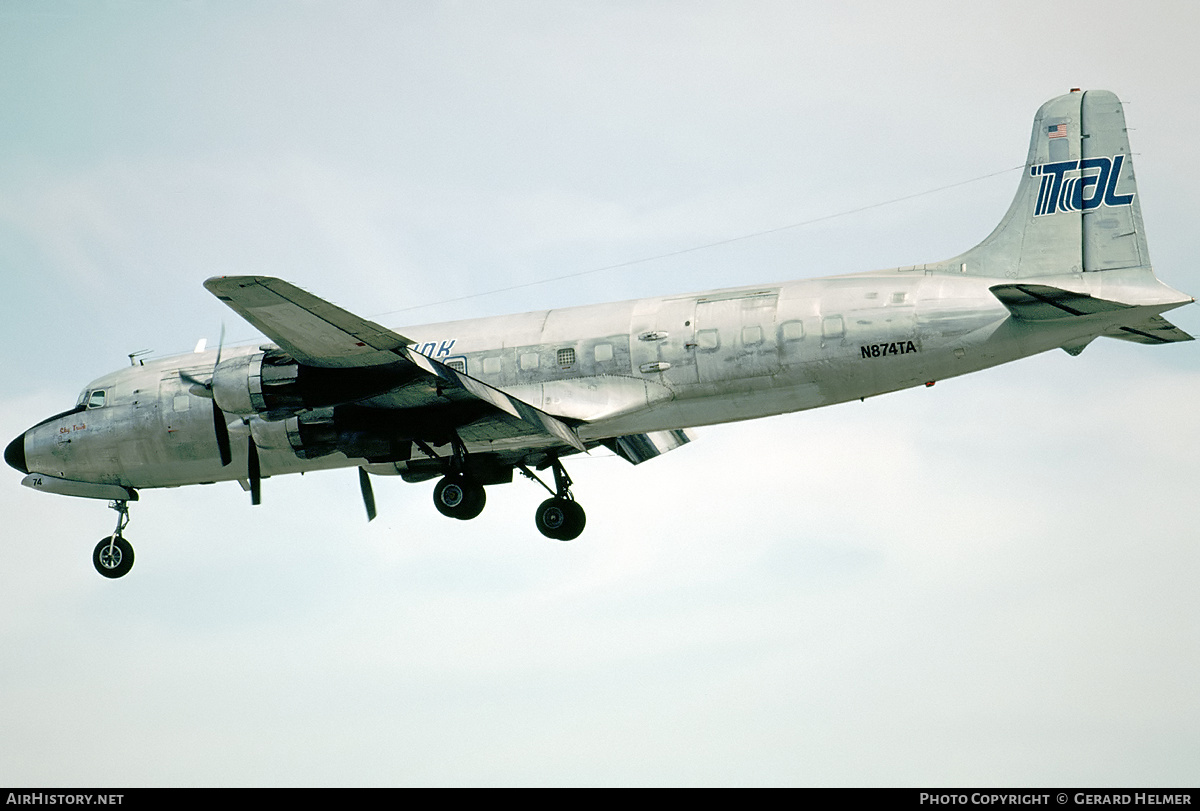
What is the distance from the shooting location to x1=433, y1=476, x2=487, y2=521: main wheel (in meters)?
24.3

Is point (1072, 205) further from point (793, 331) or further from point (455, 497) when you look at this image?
point (455, 497)

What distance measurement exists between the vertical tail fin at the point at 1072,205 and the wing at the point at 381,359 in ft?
25.7

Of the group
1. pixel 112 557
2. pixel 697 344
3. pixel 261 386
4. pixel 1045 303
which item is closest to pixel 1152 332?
pixel 1045 303

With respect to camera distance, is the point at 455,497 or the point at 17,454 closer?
the point at 455,497

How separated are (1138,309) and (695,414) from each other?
23.9 feet

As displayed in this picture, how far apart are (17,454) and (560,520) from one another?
436 inches

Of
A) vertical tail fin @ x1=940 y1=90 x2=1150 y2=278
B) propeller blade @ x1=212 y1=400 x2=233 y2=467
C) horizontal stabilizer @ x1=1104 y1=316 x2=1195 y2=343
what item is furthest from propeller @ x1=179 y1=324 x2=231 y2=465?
horizontal stabilizer @ x1=1104 y1=316 x2=1195 y2=343

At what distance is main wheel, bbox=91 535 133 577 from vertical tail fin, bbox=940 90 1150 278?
55.2 ft

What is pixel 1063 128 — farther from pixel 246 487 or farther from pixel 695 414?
pixel 246 487

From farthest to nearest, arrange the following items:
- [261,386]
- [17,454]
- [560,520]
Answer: [17,454] → [560,520] → [261,386]

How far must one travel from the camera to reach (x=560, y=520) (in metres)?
26.4

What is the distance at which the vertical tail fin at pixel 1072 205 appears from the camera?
72.6 ft

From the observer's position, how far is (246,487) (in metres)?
27.3

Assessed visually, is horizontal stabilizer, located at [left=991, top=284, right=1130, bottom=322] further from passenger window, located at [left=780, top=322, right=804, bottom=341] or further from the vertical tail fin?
passenger window, located at [left=780, top=322, right=804, bottom=341]
